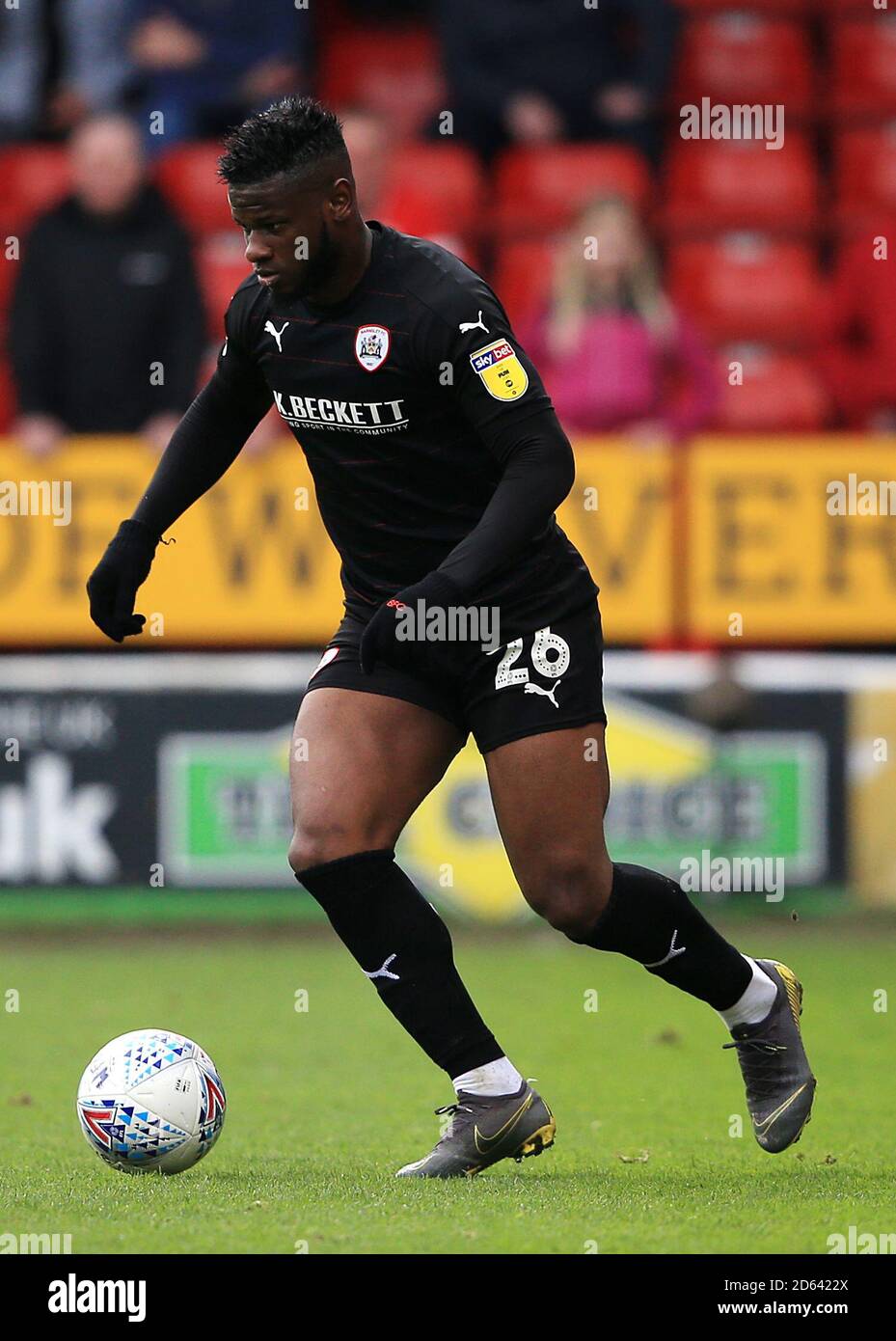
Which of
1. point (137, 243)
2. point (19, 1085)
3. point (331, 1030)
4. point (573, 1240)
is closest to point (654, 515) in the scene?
point (137, 243)

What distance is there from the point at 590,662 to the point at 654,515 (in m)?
4.99

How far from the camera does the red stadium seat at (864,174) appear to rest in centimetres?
1258

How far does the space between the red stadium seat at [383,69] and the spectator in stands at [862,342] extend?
2.85m

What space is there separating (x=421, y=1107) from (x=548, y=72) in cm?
791

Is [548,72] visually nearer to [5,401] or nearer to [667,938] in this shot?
[5,401]

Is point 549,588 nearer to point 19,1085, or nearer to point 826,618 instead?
point 19,1085

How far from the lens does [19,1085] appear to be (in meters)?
6.23

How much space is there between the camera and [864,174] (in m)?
12.8

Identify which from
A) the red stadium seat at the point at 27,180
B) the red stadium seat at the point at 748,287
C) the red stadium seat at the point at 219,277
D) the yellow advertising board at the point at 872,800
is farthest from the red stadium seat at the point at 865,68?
the yellow advertising board at the point at 872,800

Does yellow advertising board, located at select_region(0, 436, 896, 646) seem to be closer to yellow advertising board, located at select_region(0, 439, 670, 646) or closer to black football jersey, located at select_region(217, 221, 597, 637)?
yellow advertising board, located at select_region(0, 439, 670, 646)

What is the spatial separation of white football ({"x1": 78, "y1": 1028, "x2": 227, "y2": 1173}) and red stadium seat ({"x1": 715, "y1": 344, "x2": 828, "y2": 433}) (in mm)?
6501

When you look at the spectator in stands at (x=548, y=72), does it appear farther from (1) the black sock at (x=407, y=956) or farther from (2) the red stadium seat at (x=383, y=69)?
(1) the black sock at (x=407, y=956)

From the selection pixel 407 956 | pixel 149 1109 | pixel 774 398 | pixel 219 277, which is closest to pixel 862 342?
pixel 774 398

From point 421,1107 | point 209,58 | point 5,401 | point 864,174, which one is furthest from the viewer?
point 864,174
